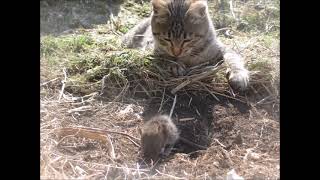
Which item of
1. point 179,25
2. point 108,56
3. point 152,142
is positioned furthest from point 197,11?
point 152,142

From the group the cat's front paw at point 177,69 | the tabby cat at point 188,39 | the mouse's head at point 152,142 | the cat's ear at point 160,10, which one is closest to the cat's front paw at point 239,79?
the tabby cat at point 188,39

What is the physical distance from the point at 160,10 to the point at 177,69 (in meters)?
0.28

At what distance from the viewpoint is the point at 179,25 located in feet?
7.72

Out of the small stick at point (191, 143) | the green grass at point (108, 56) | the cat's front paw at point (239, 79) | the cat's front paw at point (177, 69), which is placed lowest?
the small stick at point (191, 143)

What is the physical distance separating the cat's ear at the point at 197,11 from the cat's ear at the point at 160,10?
10cm

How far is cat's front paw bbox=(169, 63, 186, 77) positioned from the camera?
2.38 m

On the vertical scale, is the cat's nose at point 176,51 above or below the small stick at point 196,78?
above

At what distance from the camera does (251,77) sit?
89.6 inches

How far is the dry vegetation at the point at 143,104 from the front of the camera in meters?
1.73

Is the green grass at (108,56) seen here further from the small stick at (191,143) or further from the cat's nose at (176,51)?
the small stick at (191,143)

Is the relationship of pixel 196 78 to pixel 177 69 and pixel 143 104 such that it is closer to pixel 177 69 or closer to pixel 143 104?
pixel 177 69

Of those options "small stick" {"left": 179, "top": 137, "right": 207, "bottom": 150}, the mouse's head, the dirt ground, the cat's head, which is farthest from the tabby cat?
the mouse's head

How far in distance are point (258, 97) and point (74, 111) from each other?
0.73 meters
